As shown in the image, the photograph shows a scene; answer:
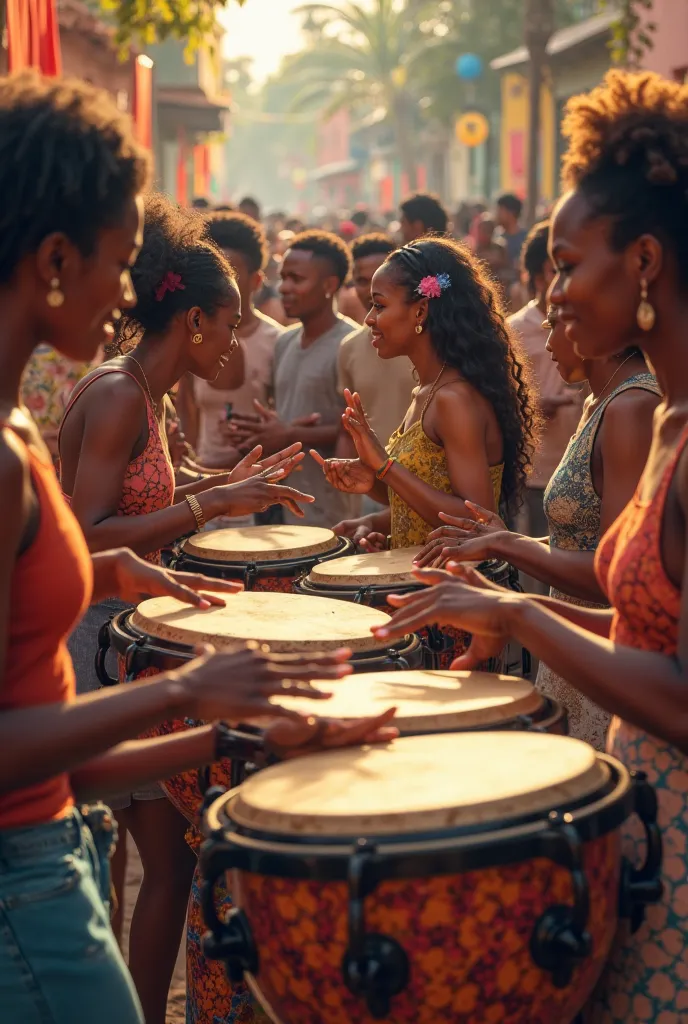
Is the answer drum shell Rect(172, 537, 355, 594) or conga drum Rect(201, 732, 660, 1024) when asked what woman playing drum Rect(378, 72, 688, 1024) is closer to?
conga drum Rect(201, 732, 660, 1024)

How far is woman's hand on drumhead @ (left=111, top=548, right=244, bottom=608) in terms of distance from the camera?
9.77 ft

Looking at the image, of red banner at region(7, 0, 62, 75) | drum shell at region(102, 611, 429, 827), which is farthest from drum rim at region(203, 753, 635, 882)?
red banner at region(7, 0, 62, 75)

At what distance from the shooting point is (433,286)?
4.66m

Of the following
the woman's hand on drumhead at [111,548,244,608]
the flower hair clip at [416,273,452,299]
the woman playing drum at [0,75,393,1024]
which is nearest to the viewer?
the woman playing drum at [0,75,393,1024]

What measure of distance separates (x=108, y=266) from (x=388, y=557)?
198cm

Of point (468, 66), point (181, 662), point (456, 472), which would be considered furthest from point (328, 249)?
point (468, 66)

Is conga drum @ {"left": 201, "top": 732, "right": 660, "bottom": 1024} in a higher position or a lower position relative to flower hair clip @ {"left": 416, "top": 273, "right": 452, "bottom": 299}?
lower

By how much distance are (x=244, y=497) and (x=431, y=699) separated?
5.95 feet

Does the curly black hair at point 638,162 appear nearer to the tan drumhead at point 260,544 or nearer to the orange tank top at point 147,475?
the tan drumhead at point 260,544

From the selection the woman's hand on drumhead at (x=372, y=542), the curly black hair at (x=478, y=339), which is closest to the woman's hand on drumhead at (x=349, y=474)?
the woman's hand on drumhead at (x=372, y=542)

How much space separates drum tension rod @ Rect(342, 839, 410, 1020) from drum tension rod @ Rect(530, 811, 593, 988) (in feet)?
0.69

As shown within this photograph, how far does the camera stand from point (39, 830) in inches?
82.0

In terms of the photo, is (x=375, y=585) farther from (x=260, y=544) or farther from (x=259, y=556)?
(x=260, y=544)

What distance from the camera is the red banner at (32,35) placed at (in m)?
7.24
